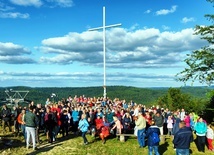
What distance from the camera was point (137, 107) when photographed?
21.7 meters

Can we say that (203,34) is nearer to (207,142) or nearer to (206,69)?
(206,69)

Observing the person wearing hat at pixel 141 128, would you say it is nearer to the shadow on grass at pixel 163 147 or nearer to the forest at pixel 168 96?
the shadow on grass at pixel 163 147


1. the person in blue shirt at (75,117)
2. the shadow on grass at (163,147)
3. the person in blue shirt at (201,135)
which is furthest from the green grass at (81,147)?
the person in blue shirt at (75,117)

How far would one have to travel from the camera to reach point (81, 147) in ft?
54.8

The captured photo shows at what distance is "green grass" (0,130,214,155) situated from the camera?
1575 cm

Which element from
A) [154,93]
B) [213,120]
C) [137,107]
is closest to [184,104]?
[213,120]

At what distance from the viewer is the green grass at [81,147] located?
51.7 feet

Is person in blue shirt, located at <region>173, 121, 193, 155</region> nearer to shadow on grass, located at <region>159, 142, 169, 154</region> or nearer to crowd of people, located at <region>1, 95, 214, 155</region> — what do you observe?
crowd of people, located at <region>1, 95, 214, 155</region>

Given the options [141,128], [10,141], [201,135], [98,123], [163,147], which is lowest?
[163,147]

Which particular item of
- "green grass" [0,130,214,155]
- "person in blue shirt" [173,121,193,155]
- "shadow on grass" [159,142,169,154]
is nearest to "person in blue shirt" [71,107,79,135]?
"green grass" [0,130,214,155]

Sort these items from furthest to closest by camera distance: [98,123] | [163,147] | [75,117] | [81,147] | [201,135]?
1. [75,117]
2. [98,123]
3. [201,135]
4. [163,147]
5. [81,147]

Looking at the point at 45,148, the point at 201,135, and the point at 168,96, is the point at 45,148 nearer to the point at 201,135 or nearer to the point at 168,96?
the point at 201,135

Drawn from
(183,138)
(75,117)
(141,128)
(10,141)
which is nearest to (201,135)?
(141,128)

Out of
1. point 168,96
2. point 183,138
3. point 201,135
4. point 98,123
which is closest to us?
point 183,138
